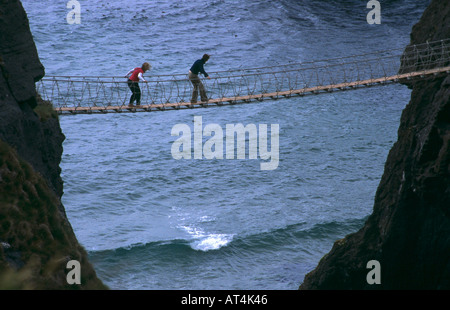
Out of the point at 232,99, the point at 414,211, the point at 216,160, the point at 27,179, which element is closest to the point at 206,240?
the point at 216,160

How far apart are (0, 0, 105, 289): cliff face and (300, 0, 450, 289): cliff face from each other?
7.14 metres

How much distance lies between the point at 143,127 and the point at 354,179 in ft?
41.8

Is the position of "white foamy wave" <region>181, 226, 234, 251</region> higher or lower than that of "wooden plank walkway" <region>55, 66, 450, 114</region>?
lower

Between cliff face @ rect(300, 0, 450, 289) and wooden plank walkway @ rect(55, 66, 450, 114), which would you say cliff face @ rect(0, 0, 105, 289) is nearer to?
wooden plank walkway @ rect(55, 66, 450, 114)

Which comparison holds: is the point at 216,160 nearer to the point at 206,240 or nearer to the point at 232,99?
the point at 206,240

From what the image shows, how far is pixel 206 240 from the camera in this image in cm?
2627

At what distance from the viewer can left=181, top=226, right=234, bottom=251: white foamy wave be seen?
25.7m

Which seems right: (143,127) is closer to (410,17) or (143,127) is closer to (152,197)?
(152,197)

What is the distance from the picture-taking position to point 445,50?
17.8 meters

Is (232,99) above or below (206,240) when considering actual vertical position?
above

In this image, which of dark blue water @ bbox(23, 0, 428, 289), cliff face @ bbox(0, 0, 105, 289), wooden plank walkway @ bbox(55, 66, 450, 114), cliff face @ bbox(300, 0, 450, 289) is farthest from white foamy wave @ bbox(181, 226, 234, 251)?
cliff face @ bbox(0, 0, 105, 289)

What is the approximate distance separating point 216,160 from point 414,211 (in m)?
17.8

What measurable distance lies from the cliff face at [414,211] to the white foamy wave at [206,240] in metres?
6.90

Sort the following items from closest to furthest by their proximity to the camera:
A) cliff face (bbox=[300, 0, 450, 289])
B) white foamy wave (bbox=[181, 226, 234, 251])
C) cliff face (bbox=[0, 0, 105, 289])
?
cliff face (bbox=[0, 0, 105, 289]), cliff face (bbox=[300, 0, 450, 289]), white foamy wave (bbox=[181, 226, 234, 251])
